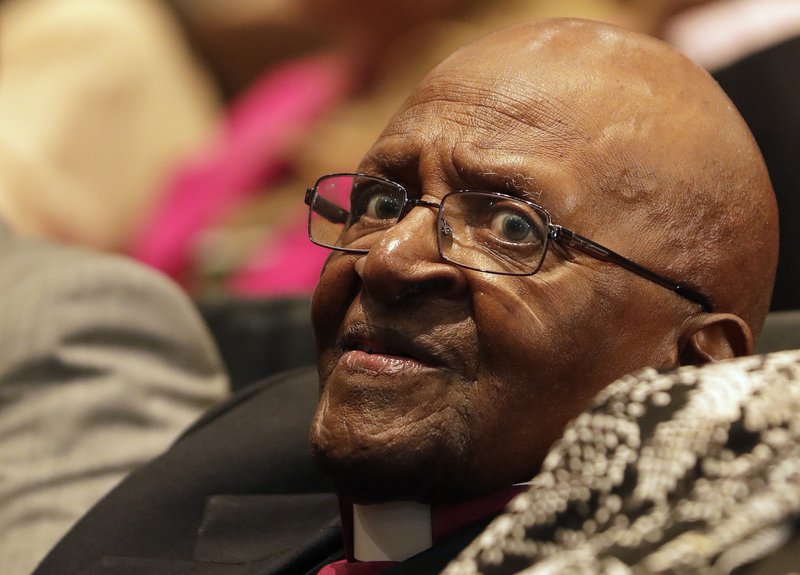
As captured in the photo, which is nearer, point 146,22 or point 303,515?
point 303,515

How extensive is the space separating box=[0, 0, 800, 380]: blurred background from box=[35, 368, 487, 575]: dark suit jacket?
76 cm

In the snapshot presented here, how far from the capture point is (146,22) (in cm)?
292

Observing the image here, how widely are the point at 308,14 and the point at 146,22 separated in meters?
0.42

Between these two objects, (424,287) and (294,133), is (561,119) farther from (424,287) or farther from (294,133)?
(294,133)

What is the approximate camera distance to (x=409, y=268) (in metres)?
0.98

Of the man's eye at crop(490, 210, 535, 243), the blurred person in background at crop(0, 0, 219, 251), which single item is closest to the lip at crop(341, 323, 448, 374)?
the man's eye at crop(490, 210, 535, 243)

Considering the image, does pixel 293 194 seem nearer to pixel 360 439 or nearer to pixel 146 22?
pixel 146 22

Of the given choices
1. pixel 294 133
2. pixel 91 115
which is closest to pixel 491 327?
pixel 294 133

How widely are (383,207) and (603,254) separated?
204mm

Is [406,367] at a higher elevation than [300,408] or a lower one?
higher

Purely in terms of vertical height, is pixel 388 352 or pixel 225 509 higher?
pixel 388 352

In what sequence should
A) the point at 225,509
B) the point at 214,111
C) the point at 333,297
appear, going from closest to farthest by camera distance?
the point at 333,297
the point at 225,509
the point at 214,111

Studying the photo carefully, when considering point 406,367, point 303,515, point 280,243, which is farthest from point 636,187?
point 280,243

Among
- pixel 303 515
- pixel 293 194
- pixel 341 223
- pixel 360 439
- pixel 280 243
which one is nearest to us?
pixel 360 439
